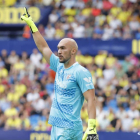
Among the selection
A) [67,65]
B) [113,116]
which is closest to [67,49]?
[67,65]

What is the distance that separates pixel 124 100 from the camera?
13477 mm

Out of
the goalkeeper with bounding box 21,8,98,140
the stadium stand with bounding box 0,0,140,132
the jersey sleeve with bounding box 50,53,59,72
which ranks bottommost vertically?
the goalkeeper with bounding box 21,8,98,140

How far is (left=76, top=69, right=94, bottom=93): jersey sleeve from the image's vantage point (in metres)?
5.40

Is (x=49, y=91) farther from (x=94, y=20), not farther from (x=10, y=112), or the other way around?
(x=94, y=20)

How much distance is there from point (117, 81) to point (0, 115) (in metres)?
3.99

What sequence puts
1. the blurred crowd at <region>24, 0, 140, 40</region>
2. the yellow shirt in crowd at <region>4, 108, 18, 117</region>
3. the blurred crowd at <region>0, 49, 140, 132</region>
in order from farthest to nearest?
the blurred crowd at <region>24, 0, 140, 40</region> → the yellow shirt in crowd at <region>4, 108, 18, 117</region> → the blurred crowd at <region>0, 49, 140, 132</region>

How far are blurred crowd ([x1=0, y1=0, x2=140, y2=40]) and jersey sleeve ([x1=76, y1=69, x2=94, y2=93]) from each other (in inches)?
407

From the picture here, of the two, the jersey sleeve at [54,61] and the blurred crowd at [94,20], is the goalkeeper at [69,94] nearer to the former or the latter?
the jersey sleeve at [54,61]

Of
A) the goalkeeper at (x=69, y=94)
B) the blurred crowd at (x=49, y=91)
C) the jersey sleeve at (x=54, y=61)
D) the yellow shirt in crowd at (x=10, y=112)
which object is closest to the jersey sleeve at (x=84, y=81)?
the goalkeeper at (x=69, y=94)

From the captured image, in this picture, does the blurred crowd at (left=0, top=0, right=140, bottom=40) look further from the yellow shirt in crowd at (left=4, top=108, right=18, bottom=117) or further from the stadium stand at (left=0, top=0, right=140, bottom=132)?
the yellow shirt in crowd at (left=4, top=108, right=18, bottom=117)

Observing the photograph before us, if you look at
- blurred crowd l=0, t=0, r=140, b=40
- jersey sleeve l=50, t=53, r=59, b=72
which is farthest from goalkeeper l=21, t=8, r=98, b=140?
blurred crowd l=0, t=0, r=140, b=40

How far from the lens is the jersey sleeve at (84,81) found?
17.7 ft

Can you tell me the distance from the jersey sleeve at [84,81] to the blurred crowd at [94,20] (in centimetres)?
1034

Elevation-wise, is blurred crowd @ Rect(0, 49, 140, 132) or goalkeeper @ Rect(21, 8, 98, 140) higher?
blurred crowd @ Rect(0, 49, 140, 132)
